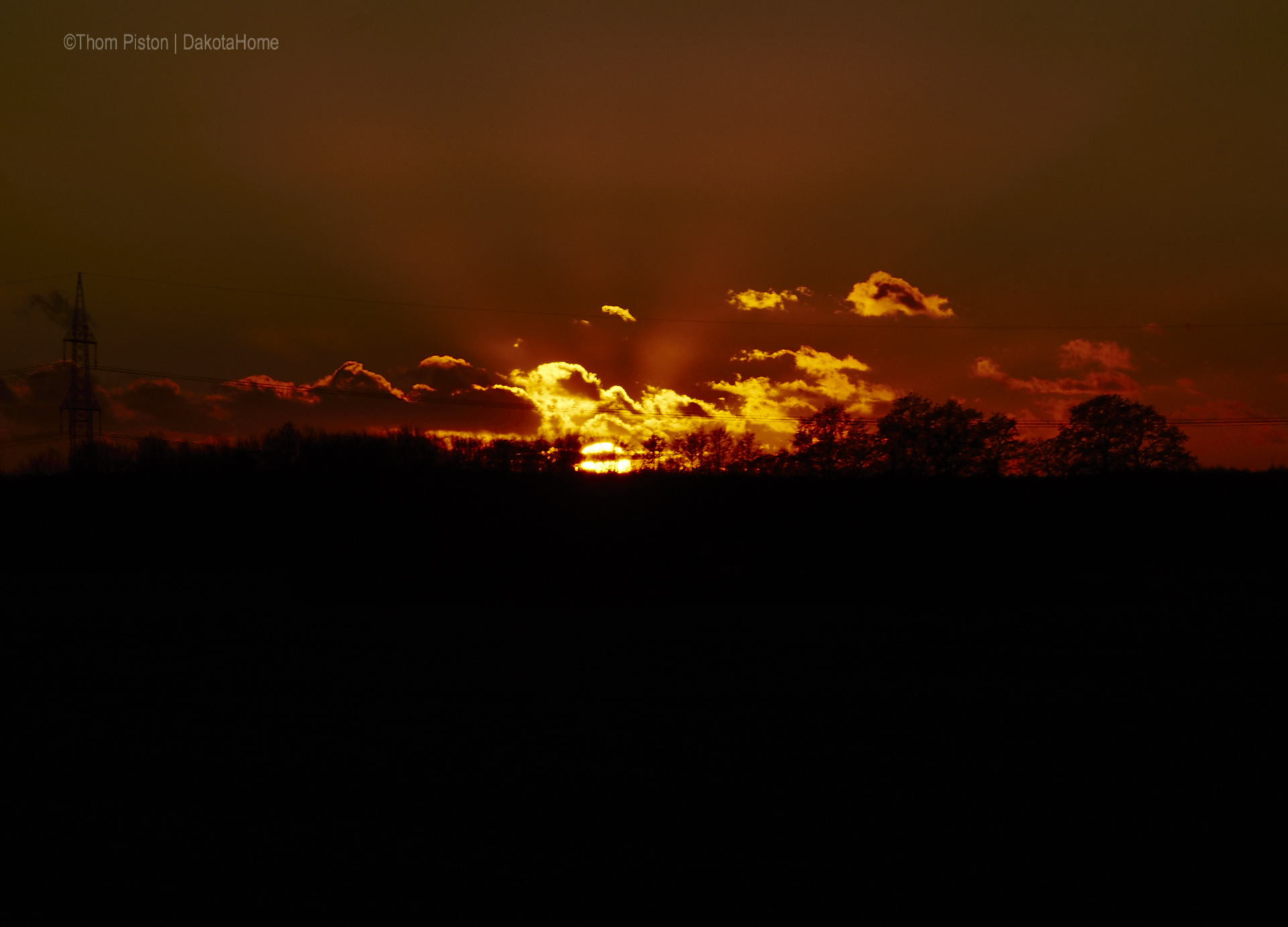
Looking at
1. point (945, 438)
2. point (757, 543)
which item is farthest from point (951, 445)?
point (757, 543)

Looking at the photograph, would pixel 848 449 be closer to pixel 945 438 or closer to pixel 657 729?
pixel 945 438

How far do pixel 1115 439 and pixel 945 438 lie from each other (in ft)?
28.1

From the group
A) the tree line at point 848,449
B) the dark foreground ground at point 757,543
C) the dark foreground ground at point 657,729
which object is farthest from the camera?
the tree line at point 848,449

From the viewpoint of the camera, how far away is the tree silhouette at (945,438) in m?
46.5

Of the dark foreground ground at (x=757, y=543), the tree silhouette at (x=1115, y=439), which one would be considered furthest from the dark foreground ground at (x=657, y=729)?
the tree silhouette at (x=1115, y=439)

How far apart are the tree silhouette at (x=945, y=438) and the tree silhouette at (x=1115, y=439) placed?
323 cm

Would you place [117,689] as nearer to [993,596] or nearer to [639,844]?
[639,844]

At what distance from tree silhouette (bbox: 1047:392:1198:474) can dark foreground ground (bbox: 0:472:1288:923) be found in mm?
24951

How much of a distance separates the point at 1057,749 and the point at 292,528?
68.1ft

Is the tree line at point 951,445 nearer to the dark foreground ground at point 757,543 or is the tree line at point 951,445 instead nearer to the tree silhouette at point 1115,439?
the tree silhouette at point 1115,439

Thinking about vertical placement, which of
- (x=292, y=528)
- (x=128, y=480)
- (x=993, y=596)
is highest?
(x=128, y=480)

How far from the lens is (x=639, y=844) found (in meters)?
3.82

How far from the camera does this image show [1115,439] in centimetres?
4222

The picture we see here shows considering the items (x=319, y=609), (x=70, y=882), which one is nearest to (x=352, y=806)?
(x=70, y=882)
